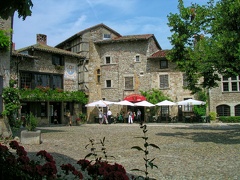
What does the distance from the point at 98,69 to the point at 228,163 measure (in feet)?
97.9

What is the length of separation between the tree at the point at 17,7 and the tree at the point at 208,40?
30.3 ft

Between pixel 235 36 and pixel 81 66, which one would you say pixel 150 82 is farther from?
pixel 235 36

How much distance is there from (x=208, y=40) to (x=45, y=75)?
18469mm

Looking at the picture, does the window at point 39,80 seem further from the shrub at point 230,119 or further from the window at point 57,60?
the shrub at point 230,119

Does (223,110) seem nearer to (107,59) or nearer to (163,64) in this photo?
(163,64)

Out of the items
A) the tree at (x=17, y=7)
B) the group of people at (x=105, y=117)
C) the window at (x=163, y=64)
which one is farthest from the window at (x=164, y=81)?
the tree at (x=17, y=7)

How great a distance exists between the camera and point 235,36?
1183 centimetres

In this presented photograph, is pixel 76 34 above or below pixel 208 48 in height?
above

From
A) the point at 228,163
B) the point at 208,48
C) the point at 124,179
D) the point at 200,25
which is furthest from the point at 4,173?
the point at 200,25

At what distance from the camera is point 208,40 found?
1366 cm

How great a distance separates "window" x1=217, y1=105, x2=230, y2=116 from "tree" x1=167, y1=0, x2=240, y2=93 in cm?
1742

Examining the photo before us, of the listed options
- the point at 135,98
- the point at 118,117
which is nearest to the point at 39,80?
the point at 118,117

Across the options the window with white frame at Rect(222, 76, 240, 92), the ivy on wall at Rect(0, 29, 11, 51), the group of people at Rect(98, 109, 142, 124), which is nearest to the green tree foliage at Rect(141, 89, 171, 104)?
the group of people at Rect(98, 109, 142, 124)

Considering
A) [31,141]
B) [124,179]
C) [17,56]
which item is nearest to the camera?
[124,179]
